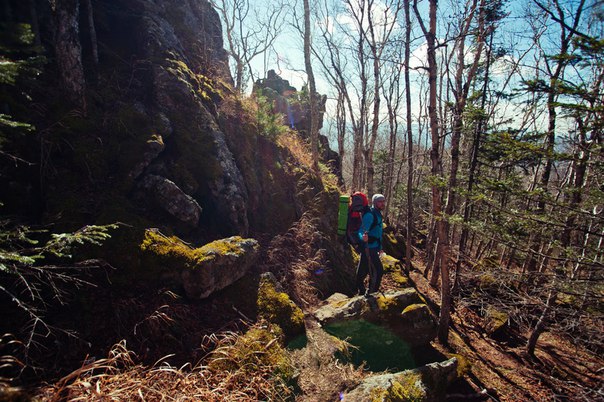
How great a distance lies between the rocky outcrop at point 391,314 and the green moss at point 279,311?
0.70 m

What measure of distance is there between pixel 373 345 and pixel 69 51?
865cm

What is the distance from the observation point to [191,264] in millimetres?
5008

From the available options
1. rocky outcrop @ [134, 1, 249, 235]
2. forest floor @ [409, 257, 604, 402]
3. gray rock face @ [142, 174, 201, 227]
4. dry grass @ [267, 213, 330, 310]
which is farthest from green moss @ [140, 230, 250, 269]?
forest floor @ [409, 257, 604, 402]

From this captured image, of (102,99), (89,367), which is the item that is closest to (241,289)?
(89,367)

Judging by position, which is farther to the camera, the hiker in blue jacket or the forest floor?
the hiker in blue jacket

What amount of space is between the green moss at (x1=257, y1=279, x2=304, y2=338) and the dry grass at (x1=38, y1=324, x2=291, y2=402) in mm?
535

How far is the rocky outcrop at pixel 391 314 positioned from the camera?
A: 6012 mm

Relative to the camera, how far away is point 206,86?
30.7 ft

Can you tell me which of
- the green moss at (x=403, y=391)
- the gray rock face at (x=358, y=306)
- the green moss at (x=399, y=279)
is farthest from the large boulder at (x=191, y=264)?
the green moss at (x=399, y=279)

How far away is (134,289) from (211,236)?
7.39ft

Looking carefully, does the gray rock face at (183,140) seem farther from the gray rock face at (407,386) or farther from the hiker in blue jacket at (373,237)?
the gray rock face at (407,386)

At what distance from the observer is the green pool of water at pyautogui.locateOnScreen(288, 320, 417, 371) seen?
538 cm

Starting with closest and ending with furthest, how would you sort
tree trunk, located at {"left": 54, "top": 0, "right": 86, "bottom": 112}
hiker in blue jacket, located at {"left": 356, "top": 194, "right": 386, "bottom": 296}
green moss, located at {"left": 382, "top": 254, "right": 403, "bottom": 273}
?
tree trunk, located at {"left": 54, "top": 0, "right": 86, "bottom": 112}, hiker in blue jacket, located at {"left": 356, "top": 194, "right": 386, "bottom": 296}, green moss, located at {"left": 382, "top": 254, "right": 403, "bottom": 273}

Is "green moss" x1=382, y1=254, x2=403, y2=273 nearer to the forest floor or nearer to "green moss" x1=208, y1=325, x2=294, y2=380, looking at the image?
the forest floor
